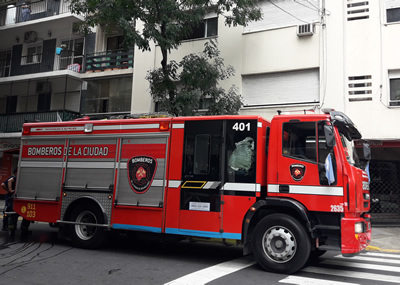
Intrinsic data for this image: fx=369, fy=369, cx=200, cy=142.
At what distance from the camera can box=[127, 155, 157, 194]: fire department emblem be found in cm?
761

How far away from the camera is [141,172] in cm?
773

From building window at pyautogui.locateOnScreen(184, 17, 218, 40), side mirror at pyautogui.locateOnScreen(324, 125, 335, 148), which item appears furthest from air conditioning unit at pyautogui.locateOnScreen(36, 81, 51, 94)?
side mirror at pyautogui.locateOnScreen(324, 125, 335, 148)

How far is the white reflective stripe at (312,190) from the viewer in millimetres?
6195

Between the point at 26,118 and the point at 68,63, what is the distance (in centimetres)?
390

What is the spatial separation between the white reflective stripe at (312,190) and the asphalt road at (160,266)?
140cm

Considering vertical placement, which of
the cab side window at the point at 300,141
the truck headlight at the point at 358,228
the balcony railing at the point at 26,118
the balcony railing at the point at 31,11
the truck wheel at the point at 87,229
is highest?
the balcony railing at the point at 31,11

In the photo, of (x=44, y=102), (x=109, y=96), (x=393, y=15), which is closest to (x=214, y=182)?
(x=393, y=15)

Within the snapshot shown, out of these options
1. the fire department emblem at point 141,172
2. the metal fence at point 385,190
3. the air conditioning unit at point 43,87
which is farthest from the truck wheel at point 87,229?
the air conditioning unit at point 43,87

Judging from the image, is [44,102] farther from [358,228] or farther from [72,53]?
[358,228]

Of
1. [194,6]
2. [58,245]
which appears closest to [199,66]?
[194,6]

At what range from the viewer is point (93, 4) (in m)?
11.6

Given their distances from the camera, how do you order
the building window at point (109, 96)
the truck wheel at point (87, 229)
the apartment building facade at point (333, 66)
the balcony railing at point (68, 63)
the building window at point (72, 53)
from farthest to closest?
1. the building window at point (72, 53)
2. the balcony railing at point (68, 63)
3. the building window at point (109, 96)
4. the apartment building facade at point (333, 66)
5. the truck wheel at point (87, 229)

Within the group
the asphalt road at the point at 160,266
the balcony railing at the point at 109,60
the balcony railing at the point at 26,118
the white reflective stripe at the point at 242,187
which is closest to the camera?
the asphalt road at the point at 160,266

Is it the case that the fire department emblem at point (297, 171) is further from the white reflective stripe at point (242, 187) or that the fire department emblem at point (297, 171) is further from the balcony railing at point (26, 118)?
the balcony railing at point (26, 118)
